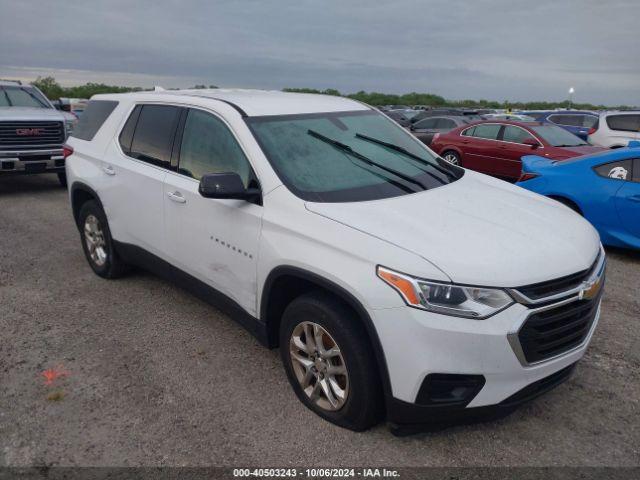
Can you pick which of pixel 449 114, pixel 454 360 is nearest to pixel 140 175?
pixel 454 360

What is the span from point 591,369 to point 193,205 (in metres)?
3.00

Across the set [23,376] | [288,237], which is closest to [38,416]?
[23,376]

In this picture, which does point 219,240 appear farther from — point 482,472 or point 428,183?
point 482,472

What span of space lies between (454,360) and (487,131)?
10601mm

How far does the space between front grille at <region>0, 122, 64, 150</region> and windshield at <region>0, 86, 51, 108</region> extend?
1.18m

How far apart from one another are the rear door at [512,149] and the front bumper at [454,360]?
9239 mm

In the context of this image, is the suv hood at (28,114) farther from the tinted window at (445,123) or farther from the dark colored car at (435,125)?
the tinted window at (445,123)

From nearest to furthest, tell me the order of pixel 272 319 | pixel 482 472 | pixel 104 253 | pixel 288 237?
1. pixel 482 472
2. pixel 288 237
3. pixel 272 319
4. pixel 104 253

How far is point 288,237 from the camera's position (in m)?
3.15

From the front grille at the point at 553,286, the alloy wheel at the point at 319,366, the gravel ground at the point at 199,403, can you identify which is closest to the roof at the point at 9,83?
the gravel ground at the point at 199,403

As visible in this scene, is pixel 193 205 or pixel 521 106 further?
pixel 521 106

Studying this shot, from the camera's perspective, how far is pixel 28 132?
984 cm

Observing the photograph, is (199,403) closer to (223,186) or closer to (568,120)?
(223,186)

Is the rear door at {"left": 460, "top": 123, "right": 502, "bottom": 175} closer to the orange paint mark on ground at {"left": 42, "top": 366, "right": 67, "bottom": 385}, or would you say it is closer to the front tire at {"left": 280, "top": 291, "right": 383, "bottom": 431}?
the front tire at {"left": 280, "top": 291, "right": 383, "bottom": 431}
